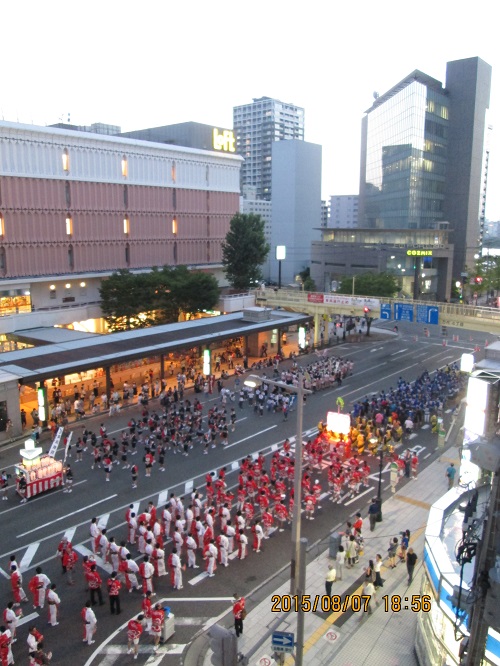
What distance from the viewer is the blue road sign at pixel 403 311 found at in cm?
4538

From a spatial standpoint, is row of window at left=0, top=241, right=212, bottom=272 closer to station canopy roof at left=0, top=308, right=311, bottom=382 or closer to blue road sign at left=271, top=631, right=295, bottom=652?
station canopy roof at left=0, top=308, right=311, bottom=382

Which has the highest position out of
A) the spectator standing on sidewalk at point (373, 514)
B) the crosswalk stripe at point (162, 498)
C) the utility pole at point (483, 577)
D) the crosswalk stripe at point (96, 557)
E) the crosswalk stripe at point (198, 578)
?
the utility pole at point (483, 577)

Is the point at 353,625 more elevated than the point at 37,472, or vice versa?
the point at 37,472

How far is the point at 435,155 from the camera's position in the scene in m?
107

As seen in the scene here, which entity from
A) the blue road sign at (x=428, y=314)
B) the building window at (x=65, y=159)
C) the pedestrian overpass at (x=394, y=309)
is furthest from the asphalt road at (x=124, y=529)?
the building window at (x=65, y=159)

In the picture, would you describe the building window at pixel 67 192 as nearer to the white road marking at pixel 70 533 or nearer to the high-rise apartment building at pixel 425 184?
the white road marking at pixel 70 533

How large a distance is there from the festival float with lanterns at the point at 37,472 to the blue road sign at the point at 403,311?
3049 cm

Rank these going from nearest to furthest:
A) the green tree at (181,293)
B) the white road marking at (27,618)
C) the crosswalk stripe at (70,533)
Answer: the white road marking at (27,618)
the crosswalk stripe at (70,533)
the green tree at (181,293)

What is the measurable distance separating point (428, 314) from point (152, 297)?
2464cm

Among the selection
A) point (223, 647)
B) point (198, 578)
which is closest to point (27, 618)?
point (198, 578)

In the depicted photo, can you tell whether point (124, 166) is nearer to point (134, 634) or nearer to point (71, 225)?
point (71, 225)

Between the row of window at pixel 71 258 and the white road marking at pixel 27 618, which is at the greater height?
the row of window at pixel 71 258

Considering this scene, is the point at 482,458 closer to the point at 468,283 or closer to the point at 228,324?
the point at 228,324

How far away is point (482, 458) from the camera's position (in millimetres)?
7574
